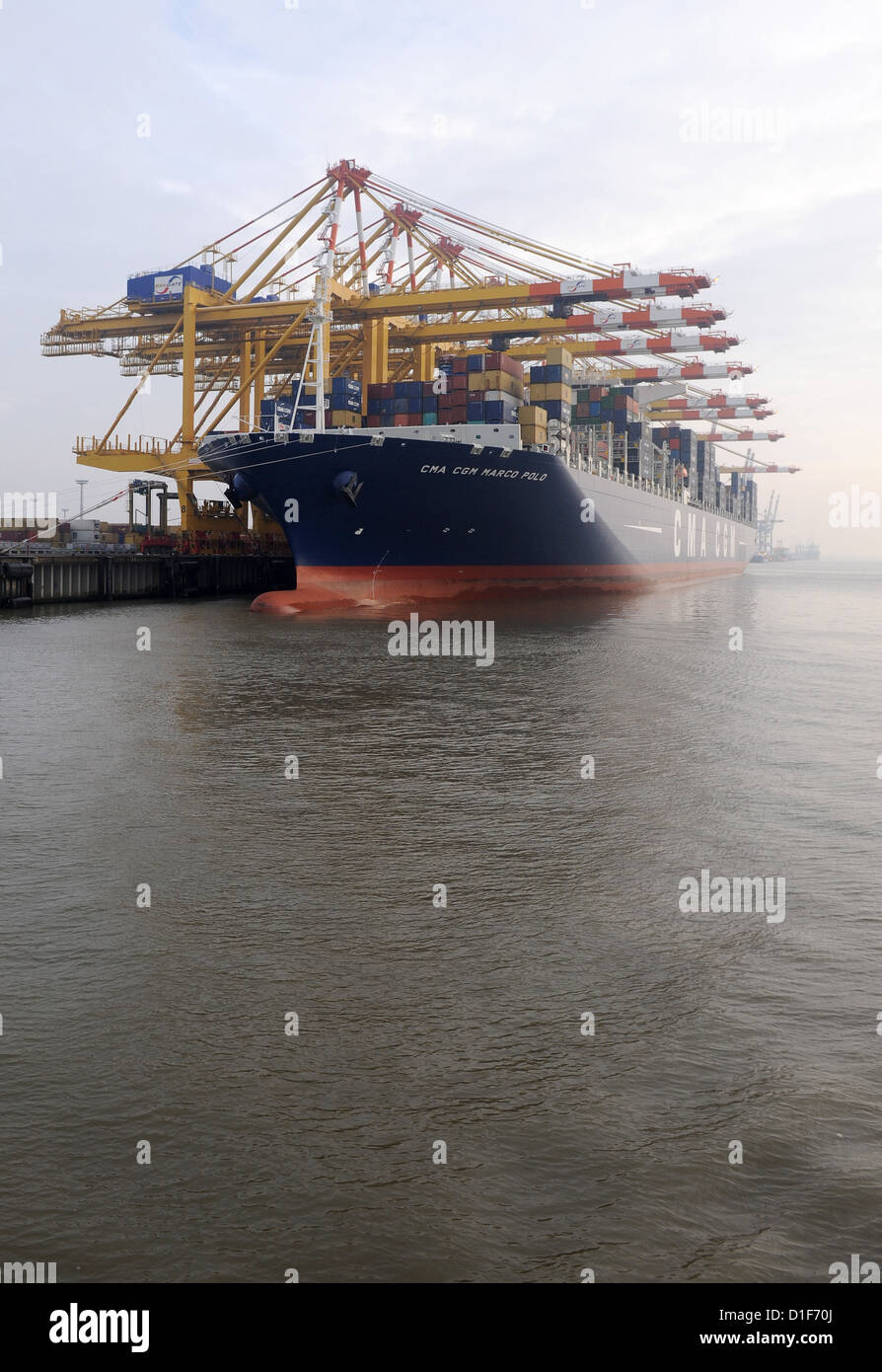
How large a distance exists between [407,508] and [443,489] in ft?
5.52

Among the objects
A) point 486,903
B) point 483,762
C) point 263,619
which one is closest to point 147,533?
point 263,619

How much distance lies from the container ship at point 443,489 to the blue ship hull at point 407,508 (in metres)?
0.06

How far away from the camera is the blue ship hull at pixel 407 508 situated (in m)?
38.8

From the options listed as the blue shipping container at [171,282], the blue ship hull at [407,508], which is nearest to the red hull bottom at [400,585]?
the blue ship hull at [407,508]

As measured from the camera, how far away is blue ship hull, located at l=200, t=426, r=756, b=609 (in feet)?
127

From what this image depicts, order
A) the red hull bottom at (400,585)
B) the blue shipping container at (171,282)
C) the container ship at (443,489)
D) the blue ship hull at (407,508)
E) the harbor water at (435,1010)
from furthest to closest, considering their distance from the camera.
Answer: the blue shipping container at (171,282)
the red hull bottom at (400,585)
the container ship at (443,489)
the blue ship hull at (407,508)
the harbor water at (435,1010)

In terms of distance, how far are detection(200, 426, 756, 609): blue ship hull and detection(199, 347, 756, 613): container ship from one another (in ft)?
0.18

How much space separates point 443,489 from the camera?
39656mm

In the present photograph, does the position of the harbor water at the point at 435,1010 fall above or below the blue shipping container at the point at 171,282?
below

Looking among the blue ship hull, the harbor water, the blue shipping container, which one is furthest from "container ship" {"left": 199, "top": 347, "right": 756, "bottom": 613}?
the harbor water

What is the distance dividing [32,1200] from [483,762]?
9.95m

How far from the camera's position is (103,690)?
20.8 metres

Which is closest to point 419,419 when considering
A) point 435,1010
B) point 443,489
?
point 443,489

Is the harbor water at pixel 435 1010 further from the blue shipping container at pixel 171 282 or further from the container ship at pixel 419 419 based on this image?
the blue shipping container at pixel 171 282
